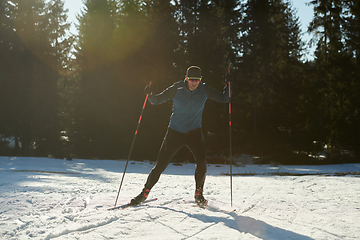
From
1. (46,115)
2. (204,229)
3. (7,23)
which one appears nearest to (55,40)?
(7,23)

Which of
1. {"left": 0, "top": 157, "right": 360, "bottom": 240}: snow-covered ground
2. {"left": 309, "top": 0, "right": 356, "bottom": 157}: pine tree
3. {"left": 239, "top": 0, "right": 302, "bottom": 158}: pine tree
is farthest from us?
{"left": 239, "top": 0, "right": 302, "bottom": 158}: pine tree

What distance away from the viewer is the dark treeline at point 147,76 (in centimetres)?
1861

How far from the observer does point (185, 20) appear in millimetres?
22469

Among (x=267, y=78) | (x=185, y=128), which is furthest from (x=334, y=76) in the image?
(x=185, y=128)

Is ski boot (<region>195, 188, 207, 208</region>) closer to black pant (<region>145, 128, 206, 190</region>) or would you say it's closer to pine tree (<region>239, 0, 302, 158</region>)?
black pant (<region>145, 128, 206, 190</region>)

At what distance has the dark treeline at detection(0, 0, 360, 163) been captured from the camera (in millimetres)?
18609

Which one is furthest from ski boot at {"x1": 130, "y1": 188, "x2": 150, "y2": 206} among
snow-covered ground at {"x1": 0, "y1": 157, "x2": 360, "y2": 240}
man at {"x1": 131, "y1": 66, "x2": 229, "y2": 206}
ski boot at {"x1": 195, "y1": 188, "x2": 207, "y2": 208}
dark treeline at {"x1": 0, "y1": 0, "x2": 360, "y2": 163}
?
dark treeline at {"x1": 0, "y1": 0, "x2": 360, "y2": 163}

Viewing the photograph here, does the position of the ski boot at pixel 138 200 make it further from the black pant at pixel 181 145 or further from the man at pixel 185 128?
the black pant at pixel 181 145

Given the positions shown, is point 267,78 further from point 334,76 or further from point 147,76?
point 147,76

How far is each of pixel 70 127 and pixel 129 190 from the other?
15025 millimetres

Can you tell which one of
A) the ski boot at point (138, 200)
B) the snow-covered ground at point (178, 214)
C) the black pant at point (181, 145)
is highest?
the black pant at point (181, 145)

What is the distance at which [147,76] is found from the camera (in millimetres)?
18672

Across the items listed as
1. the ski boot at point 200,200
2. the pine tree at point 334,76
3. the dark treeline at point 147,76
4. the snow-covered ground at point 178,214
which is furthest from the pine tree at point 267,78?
the ski boot at point 200,200

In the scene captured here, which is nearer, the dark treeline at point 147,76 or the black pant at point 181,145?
the black pant at point 181,145
